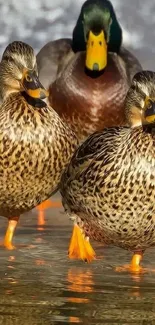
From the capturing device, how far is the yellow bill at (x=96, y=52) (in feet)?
32.7

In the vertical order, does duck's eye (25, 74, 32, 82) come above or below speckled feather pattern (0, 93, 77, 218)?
above

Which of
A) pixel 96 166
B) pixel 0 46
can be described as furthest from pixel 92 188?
pixel 0 46

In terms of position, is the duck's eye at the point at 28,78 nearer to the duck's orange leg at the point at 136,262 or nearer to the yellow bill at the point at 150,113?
the yellow bill at the point at 150,113

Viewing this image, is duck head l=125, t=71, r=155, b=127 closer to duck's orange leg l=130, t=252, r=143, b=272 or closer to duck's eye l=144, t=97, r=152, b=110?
duck's eye l=144, t=97, r=152, b=110

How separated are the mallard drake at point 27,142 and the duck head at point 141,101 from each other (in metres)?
0.53

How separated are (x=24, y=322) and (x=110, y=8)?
490 cm

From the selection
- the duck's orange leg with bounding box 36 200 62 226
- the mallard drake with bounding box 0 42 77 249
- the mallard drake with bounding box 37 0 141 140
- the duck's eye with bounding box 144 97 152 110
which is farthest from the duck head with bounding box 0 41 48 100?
the mallard drake with bounding box 37 0 141 140

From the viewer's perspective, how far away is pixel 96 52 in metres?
9.99

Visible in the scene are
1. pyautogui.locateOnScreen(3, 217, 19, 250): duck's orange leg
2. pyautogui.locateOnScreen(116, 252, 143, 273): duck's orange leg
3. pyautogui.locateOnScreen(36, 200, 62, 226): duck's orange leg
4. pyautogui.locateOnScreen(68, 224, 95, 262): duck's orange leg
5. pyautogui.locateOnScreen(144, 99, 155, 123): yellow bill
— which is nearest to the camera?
pyautogui.locateOnScreen(144, 99, 155, 123): yellow bill

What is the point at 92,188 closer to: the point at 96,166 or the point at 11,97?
the point at 96,166

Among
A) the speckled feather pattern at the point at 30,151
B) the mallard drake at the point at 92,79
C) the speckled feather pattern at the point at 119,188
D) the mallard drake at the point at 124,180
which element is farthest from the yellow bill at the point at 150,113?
the mallard drake at the point at 92,79

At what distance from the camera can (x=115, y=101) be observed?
33.3ft

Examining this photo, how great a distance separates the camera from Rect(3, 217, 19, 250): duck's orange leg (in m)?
7.77

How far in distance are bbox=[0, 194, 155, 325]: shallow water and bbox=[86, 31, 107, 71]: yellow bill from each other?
6.57 ft
